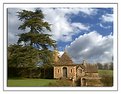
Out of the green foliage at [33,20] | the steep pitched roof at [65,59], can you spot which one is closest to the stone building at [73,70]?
the steep pitched roof at [65,59]

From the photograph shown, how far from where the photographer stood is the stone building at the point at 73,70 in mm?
2435

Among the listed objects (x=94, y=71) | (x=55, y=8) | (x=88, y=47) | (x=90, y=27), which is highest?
(x=55, y=8)

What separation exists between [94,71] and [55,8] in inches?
25.4

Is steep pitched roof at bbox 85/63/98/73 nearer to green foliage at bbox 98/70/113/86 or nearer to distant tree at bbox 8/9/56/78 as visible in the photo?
green foliage at bbox 98/70/113/86

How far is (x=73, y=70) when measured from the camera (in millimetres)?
2457

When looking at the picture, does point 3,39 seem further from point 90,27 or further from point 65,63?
point 90,27

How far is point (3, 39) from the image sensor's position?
2455 millimetres

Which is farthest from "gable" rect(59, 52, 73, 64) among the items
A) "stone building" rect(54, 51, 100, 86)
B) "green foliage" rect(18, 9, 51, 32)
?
"green foliage" rect(18, 9, 51, 32)

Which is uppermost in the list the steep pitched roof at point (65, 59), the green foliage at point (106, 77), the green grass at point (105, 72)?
the steep pitched roof at point (65, 59)

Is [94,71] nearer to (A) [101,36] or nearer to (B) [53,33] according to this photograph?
(A) [101,36]

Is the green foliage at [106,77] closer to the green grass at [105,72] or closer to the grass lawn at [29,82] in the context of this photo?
the green grass at [105,72]

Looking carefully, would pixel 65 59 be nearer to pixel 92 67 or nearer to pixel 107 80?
pixel 92 67
